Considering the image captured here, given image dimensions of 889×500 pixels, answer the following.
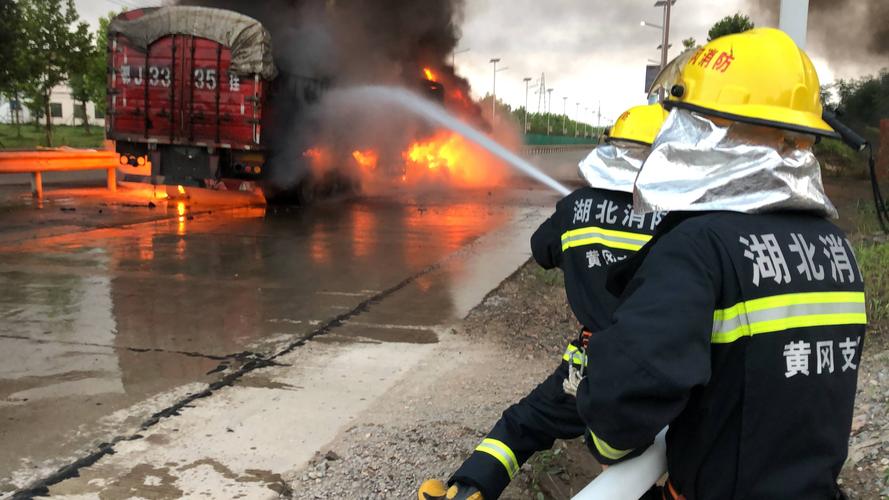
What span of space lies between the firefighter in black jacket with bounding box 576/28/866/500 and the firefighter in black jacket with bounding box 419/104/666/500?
96cm

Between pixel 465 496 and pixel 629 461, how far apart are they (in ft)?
3.17

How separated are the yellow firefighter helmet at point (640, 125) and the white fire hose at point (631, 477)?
1458 millimetres

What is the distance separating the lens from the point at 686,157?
1541 millimetres

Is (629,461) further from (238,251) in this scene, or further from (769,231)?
(238,251)

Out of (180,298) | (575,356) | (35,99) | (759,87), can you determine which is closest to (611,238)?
(575,356)

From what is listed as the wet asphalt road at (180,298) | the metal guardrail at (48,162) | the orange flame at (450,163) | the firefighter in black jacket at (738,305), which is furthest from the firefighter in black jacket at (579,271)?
the orange flame at (450,163)

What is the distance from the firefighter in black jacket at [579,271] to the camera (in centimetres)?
253

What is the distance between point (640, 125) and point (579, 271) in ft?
2.09

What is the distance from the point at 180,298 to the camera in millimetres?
6211

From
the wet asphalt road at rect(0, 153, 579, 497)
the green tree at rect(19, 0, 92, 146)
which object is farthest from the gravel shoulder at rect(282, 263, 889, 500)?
the green tree at rect(19, 0, 92, 146)

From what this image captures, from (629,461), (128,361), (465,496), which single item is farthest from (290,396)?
(629,461)

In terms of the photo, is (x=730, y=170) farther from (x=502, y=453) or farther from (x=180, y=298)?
(x=180, y=298)

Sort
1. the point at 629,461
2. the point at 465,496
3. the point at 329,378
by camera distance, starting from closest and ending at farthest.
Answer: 1. the point at 629,461
2. the point at 465,496
3. the point at 329,378

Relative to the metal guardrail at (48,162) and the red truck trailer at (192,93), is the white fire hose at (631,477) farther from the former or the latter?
the metal guardrail at (48,162)
